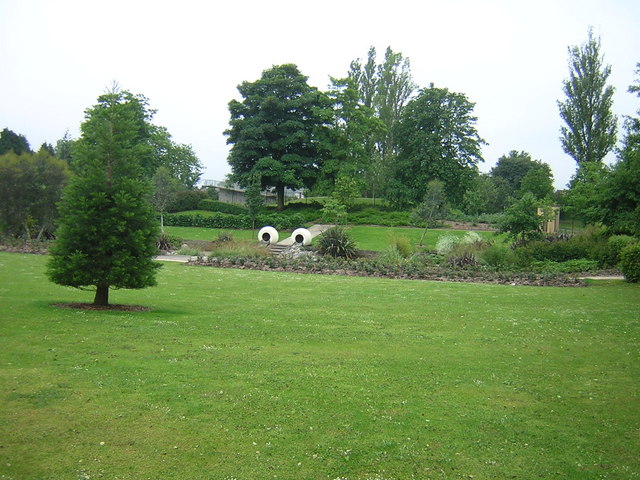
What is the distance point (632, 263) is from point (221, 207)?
42061mm

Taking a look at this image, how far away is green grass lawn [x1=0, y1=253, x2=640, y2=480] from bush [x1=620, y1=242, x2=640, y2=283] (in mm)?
8594

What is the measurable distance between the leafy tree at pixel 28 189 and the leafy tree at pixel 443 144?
111 ft

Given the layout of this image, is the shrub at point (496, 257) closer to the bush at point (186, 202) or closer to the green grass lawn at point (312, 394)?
the green grass lawn at point (312, 394)

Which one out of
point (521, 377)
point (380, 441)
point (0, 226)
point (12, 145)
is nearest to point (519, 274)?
point (521, 377)

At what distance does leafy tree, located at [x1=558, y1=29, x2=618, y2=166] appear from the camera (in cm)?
4747

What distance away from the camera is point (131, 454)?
5555 millimetres

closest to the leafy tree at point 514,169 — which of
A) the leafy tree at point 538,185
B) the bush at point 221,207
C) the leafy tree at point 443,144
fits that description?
the leafy tree at point 538,185

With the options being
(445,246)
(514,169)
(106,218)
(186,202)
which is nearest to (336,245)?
(445,246)

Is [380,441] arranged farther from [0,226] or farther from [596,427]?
[0,226]

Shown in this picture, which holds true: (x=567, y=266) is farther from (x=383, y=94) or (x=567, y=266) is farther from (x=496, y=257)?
(x=383, y=94)

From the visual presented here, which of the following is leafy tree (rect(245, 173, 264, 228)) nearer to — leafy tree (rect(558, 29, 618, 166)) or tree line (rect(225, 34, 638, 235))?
tree line (rect(225, 34, 638, 235))

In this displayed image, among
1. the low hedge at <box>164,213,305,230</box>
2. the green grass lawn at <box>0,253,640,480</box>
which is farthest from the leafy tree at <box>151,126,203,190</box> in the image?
the green grass lawn at <box>0,253,640,480</box>

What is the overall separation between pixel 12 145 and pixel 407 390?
240 feet

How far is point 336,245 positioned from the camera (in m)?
30.1
